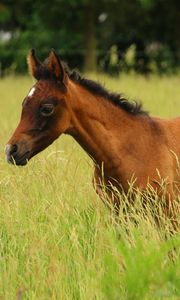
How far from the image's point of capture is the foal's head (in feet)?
17.8

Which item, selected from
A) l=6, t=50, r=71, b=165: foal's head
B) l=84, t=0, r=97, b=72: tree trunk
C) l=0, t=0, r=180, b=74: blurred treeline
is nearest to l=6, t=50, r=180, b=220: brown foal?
l=6, t=50, r=71, b=165: foal's head

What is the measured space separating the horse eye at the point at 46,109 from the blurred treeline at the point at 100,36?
70.5 feet

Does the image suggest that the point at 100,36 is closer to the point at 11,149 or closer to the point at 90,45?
the point at 90,45

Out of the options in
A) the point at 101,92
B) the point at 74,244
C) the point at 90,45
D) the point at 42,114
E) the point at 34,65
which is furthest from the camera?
the point at 90,45

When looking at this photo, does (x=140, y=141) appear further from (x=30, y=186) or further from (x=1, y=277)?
(x=1, y=277)

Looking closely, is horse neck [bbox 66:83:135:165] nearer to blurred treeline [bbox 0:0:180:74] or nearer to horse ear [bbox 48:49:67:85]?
horse ear [bbox 48:49:67:85]

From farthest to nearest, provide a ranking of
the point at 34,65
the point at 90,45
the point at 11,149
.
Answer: the point at 90,45 → the point at 34,65 → the point at 11,149

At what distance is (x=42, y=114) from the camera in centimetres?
552

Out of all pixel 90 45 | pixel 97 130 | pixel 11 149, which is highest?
pixel 11 149

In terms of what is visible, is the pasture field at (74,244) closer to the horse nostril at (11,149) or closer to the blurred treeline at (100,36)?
the horse nostril at (11,149)

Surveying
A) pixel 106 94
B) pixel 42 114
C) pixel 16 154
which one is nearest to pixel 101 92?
pixel 106 94

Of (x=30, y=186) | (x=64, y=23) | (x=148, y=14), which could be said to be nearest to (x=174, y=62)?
(x=148, y=14)

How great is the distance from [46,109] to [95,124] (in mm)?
410

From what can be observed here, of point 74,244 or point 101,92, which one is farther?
point 101,92
